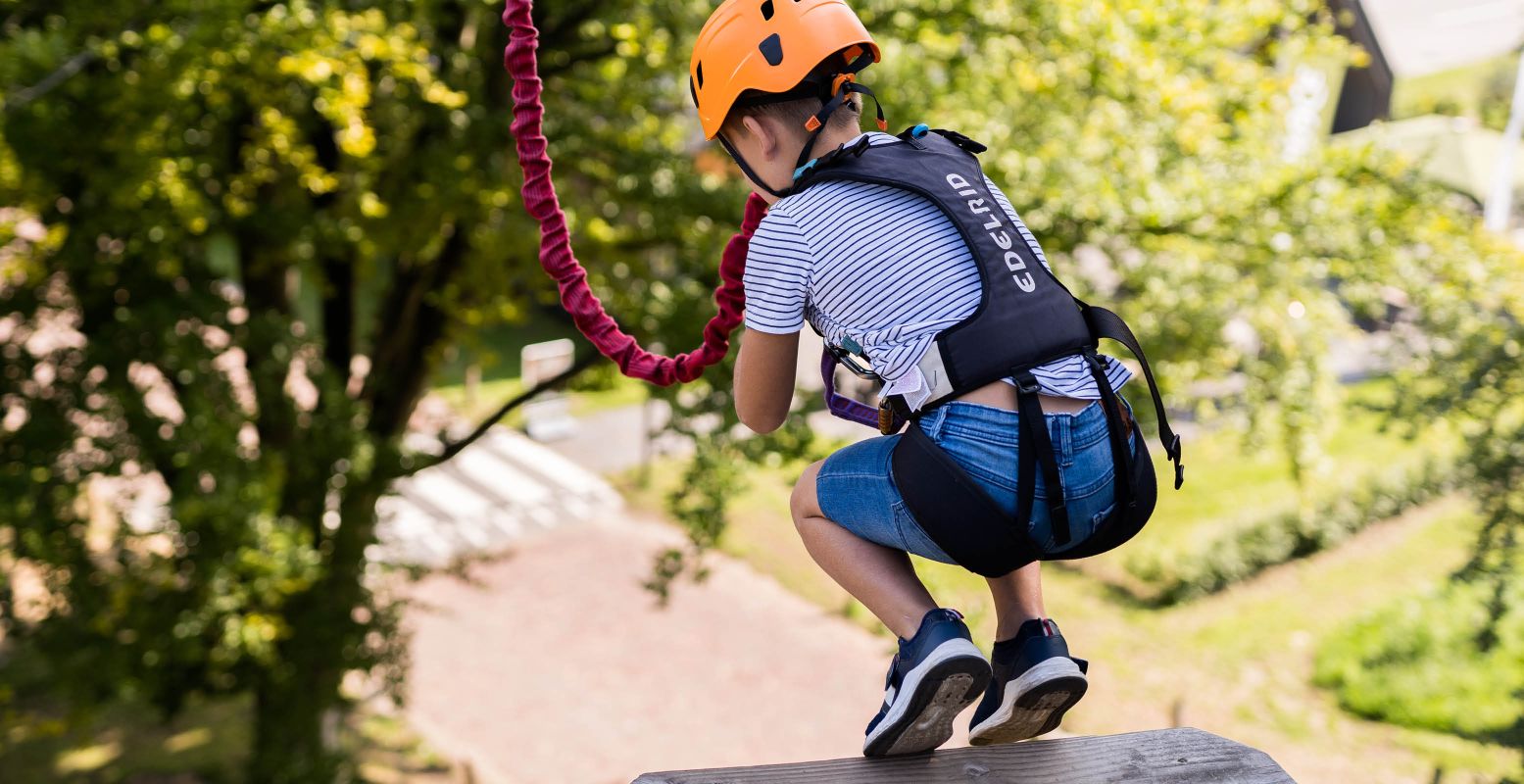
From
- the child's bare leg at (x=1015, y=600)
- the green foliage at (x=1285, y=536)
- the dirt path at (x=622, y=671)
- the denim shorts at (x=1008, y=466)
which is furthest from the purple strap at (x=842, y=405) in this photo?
the green foliage at (x=1285, y=536)

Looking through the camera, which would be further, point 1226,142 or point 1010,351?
point 1226,142

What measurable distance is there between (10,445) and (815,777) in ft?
22.2

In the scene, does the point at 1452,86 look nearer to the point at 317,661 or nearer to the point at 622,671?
the point at 622,671

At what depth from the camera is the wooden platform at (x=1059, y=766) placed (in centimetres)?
228

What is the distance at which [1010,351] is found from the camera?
7.06 feet

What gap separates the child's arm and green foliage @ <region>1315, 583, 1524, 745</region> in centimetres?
1253

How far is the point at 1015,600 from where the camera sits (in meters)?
2.53

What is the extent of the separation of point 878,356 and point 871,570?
0.45m

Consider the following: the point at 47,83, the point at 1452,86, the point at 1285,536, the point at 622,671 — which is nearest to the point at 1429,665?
the point at 1285,536

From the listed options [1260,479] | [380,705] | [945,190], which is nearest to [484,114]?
[945,190]

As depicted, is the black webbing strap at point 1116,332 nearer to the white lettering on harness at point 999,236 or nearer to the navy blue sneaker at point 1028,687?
the white lettering on harness at point 999,236

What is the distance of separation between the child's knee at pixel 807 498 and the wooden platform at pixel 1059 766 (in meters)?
0.49

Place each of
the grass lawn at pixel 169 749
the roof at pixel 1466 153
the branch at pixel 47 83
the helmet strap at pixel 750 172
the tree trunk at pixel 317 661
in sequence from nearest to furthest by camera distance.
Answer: the helmet strap at pixel 750 172
the branch at pixel 47 83
the tree trunk at pixel 317 661
the grass lawn at pixel 169 749
the roof at pixel 1466 153

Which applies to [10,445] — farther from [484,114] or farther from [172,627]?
[484,114]
